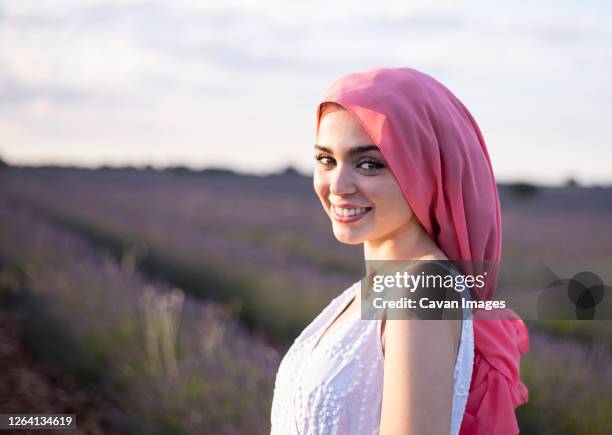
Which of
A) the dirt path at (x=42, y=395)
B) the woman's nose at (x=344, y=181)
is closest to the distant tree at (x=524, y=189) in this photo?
the dirt path at (x=42, y=395)

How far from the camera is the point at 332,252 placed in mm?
8992

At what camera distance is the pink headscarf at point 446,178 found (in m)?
1.49

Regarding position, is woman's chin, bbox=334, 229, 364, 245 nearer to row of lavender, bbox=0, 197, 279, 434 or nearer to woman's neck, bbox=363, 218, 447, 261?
woman's neck, bbox=363, 218, 447, 261

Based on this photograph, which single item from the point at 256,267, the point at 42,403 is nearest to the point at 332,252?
the point at 256,267

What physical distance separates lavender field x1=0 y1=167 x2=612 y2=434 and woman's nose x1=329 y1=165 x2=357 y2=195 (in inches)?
66.0

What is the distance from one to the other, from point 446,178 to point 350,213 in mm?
246

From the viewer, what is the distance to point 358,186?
5.11 feet

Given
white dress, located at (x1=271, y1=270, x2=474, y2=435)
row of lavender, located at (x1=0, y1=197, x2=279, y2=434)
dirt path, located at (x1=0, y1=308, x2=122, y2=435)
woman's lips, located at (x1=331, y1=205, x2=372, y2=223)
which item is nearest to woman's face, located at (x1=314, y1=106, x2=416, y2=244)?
woman's lips, located at (x1=331, y1=205, x2=372, y2=223)

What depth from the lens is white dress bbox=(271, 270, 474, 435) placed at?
56.8 inches

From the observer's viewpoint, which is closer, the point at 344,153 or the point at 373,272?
the point at 344,153

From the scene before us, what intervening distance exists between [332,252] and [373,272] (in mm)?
7291

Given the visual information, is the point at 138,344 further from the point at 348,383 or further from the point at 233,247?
the point at 233,247

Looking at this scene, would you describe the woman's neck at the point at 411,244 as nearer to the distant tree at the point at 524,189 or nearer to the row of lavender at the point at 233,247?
the row of lavender at the point at 233,247

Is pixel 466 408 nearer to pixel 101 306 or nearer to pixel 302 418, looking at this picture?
pixel 302 418
